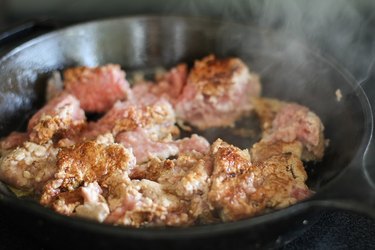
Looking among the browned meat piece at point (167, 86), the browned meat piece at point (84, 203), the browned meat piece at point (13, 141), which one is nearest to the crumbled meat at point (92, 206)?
the browned meat piece at point (84, 203)

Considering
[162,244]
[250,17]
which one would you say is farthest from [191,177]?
[250,17]

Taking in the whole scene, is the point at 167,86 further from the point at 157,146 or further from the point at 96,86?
the point at 157,146

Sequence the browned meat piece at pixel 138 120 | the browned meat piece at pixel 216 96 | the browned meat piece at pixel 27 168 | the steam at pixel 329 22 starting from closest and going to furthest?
1. the browned meat piece at pixel 27 168
2. the browned meat piece at pixel 138 120
3. the browned meat piece at pixel 216 96
4. the steam at pixel 329 22

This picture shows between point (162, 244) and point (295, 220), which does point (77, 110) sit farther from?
point (295, 220)

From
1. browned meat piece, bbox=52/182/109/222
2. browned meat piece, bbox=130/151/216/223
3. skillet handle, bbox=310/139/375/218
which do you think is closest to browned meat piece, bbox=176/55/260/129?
browned meat piece, bbox=130/151/216/223

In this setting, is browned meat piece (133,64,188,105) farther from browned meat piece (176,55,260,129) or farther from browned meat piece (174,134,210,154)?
browned meat piece (174,134,210,154)

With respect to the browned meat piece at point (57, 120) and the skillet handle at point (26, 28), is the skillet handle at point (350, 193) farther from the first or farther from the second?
the skillet handle at point (26, 28)
